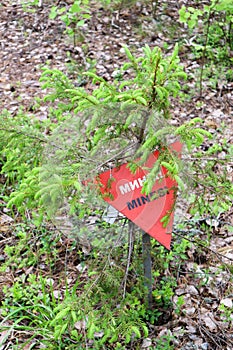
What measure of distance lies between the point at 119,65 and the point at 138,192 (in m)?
3.66

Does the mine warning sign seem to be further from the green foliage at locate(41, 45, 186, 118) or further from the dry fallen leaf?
the dry fallen leaf

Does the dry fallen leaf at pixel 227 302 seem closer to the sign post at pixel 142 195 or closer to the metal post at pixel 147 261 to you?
the metal post at pixel 147 261

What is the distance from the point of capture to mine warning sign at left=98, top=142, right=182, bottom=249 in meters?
2.31

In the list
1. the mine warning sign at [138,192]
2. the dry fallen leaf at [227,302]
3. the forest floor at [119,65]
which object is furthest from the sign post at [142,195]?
the dry fallen leaf at [227,302]

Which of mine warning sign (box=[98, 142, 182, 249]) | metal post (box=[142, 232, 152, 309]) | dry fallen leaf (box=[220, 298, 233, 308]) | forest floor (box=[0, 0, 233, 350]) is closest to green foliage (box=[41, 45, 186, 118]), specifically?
mine warning sign (box=[98, 142, 182, 249])

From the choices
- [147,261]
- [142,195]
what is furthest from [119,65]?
[142,195]

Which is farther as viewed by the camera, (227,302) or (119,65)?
(119,65)

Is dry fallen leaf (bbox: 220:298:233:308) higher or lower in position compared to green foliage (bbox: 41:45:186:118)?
lower

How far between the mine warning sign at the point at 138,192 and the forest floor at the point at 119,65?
1059 millimetres

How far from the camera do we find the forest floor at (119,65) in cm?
315

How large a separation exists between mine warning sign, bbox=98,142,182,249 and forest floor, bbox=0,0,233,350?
41.7 inches

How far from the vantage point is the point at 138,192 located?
2330 millimetres

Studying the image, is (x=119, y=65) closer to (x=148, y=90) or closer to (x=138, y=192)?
(x=148, y=90)

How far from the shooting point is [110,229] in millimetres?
2713
